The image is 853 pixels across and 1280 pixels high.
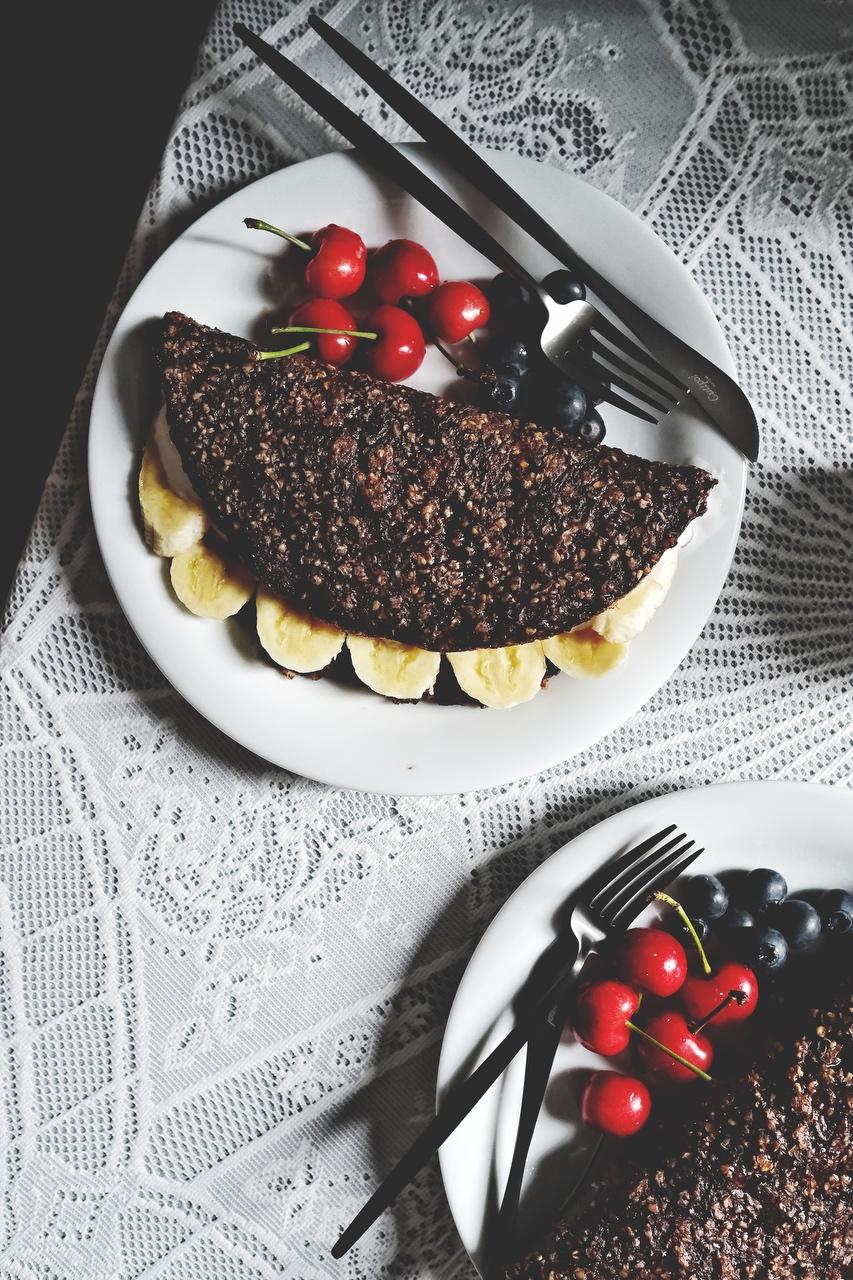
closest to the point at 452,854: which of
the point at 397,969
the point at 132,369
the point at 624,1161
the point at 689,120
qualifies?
the point at 397,969

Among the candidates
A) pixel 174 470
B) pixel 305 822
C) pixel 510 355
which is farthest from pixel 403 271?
pixel 305 822

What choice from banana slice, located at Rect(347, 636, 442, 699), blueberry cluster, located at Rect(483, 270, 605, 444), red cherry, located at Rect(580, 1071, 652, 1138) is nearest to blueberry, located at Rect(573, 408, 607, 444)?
blueberry cluster, located at Rect(483, 270, 605, 444)

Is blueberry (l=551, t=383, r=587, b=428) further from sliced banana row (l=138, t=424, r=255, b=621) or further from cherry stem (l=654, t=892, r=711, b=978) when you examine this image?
cherry stem (l=654, t=892, r=711, b=978)

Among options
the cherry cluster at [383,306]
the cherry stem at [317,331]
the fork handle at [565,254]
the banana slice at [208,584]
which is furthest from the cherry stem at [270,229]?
the banana slice at [208,584]

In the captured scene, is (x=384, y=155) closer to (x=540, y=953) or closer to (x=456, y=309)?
(x=456, y=309)

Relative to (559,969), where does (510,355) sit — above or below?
above

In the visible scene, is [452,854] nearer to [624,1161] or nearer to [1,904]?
[624,1161]

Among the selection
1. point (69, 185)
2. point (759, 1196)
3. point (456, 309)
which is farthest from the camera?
point (69, 185)
